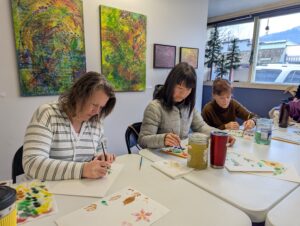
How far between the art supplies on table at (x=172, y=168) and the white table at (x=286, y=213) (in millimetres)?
351

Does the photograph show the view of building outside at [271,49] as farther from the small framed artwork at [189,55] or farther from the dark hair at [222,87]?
the dark hair at [222,87]

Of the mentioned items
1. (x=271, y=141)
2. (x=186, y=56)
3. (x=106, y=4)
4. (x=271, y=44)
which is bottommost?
(x=271, y=141)

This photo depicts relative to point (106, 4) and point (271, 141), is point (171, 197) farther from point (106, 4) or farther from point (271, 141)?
point (106, 4)

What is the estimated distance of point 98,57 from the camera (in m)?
2.36

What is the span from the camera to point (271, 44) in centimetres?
341

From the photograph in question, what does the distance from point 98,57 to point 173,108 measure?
1.30m

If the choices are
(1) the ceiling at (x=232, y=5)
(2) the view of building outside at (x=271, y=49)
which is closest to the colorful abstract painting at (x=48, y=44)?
(1) the ceiling at (x=232, y=5)

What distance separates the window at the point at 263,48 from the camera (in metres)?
3.18

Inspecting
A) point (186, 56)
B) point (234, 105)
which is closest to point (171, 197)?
point (234, 105)

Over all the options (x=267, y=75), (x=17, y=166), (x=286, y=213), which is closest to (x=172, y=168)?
(x=286, y=213)

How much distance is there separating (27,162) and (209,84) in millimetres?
3911

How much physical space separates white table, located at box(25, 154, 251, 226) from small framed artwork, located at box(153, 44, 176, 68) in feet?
7.16

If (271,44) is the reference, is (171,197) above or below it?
below

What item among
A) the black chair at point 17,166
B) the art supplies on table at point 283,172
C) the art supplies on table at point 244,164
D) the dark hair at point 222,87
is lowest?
the black chair at point 17,166
